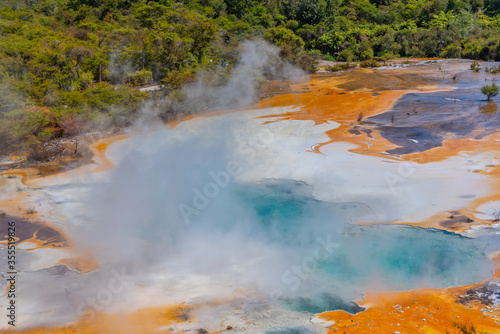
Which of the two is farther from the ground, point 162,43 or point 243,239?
point 162,43

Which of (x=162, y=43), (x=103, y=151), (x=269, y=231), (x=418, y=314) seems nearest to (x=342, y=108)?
(x=162, y=43)

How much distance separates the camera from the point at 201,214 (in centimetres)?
1197

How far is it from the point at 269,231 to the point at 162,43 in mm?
17846

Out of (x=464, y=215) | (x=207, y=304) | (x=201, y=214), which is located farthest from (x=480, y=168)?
(x=207, y=304)

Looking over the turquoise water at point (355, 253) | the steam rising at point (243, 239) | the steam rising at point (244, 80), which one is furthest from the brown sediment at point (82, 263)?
the steam rising at point (244, 80)

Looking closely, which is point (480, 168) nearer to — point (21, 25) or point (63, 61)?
point (63, 61)

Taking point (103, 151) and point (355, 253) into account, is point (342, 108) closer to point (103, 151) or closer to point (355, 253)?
point (103, 151)

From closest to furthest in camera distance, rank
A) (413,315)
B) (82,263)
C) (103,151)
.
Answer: (413,315) < (82,263) < (103,151)

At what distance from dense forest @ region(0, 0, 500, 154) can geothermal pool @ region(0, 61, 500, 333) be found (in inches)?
117

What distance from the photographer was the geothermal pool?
7996 millimetres

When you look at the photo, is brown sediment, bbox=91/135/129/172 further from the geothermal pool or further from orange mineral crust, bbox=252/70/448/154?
orange mineral crust, bbox=252/70/448/154

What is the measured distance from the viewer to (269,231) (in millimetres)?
11086

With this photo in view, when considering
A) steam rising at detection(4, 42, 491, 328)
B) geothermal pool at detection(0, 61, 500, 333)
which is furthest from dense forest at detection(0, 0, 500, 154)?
steam rising at detection(4, 42, 491, 328)

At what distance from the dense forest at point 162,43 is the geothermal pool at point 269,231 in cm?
297
